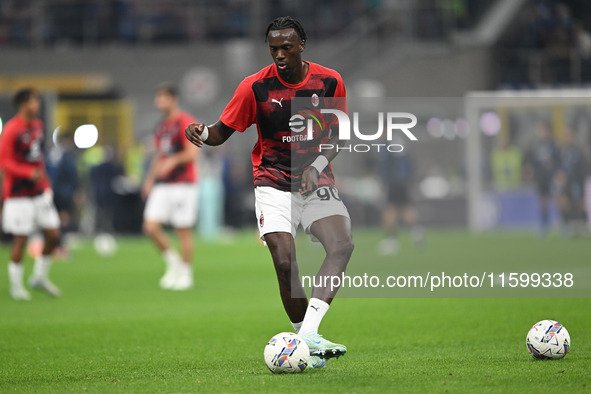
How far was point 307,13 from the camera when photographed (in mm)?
33000

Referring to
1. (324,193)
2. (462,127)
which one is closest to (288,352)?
(324,193)

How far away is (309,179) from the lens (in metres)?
6.84

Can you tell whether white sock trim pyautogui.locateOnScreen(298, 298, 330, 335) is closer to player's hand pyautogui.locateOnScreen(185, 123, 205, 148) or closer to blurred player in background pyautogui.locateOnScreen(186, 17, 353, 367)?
blurred player in background pyautogui.locateOnScreen(186, 17, 353, 367)

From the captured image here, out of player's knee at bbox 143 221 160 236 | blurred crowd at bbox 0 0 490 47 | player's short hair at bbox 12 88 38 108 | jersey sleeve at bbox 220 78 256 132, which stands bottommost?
player's knee at bbox 143 221 160 236

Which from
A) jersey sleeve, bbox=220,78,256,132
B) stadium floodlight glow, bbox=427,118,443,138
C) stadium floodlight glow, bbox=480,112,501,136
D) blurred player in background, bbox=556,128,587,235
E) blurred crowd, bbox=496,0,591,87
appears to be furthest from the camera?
blurred crowd, bbox=496,0,591,87

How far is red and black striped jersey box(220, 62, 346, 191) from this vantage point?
7.02 m

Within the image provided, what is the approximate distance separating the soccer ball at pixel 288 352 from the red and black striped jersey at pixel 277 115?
Answer: 113 centimetres

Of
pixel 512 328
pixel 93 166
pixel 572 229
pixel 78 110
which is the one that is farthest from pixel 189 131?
pixel 78 110

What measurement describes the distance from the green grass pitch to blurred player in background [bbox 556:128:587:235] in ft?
26.4

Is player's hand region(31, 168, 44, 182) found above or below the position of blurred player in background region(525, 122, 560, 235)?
below

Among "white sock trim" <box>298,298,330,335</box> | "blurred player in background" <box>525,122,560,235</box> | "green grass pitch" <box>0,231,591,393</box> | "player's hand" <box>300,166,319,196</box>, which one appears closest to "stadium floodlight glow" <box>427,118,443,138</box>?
"blurred player in background" <box>525,122,560,235</box>

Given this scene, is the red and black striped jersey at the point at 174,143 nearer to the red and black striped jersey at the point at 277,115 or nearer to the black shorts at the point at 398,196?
the red and black striped jersey at the point at 277,115

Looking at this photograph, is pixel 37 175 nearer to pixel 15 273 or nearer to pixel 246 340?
pixel 15 273

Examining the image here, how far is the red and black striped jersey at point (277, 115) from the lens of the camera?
23.0ft
